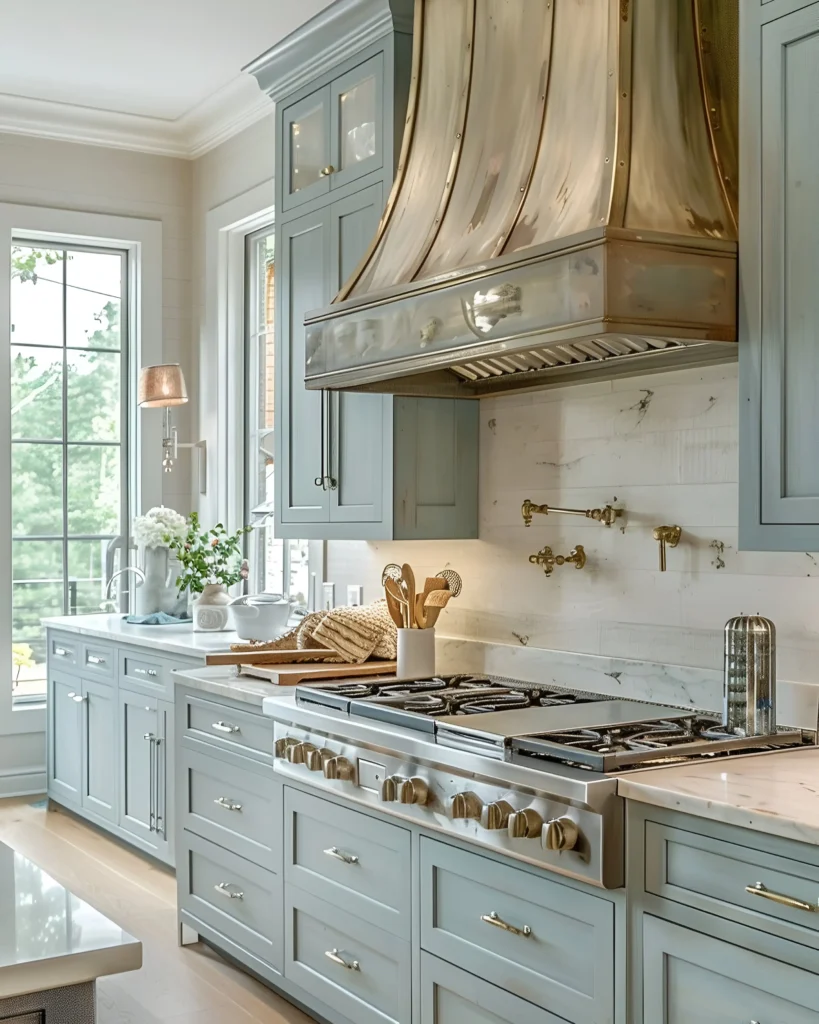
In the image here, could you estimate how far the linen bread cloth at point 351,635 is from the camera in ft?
11.5

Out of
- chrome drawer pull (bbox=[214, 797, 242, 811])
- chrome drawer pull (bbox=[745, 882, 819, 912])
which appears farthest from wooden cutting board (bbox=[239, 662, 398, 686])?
chrome drawer pull (bbox=[745, 882, 819, 912])

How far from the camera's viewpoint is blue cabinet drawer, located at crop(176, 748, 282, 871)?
3199mm

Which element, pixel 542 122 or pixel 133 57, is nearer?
pixel 542 122

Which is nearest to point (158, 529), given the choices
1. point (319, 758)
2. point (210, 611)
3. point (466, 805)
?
point (210, 611)

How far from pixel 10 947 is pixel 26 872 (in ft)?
1.10

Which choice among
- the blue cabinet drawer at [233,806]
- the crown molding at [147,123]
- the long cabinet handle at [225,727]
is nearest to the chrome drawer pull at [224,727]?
the long cabinet handle at [225,727]

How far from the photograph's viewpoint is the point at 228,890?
135 inches

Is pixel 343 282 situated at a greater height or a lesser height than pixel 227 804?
greater

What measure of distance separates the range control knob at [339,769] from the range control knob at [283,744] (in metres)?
0.21

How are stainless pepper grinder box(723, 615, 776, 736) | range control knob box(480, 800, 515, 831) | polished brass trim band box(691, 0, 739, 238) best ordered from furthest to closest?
polished brass trim band box(691, 0, 739, 238)
stainless pepper grinder box(723, 615, 776, 736)
range control knob box(480, 800, 515, 831)

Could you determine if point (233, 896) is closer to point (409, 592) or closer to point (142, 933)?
point (142, 933)

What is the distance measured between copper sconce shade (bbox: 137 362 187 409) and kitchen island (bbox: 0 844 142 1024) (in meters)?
3.84

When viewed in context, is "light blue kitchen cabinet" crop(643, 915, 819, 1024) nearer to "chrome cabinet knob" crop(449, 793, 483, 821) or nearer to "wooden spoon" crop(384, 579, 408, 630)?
"chrome cabinet knob" crop(449, 793, 483, 821)

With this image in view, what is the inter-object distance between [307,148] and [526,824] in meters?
2.46
